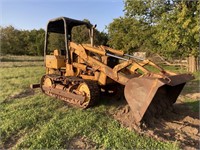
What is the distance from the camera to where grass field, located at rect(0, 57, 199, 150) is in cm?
380

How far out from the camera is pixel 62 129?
169 inches

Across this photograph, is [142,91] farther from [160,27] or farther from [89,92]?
[160,27]

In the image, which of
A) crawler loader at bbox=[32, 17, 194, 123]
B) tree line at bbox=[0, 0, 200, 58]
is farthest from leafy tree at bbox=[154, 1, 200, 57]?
crawler loader at bbox=[32, 17, 194, 123]

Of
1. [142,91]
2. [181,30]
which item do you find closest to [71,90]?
[142,91]

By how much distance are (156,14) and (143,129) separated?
13.4 metres

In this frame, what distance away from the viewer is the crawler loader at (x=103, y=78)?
4.55 metres

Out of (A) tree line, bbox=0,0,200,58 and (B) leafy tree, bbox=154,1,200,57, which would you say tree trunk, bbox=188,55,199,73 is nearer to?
(A) tree line, bbox=0,0,200,58

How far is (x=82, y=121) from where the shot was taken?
4.72 m

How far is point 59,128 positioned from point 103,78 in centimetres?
188

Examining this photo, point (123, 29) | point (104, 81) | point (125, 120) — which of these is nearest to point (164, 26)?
point (123, 29)

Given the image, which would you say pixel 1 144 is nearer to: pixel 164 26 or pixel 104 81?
pixel 104 81

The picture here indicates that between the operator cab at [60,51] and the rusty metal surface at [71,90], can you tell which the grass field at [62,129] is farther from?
the operator cab at [60,51]

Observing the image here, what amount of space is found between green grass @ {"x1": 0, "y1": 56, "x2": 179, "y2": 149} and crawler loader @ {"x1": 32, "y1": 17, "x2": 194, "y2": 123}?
1.40 feet

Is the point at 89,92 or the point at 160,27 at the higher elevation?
Answer: the point at 160,27
